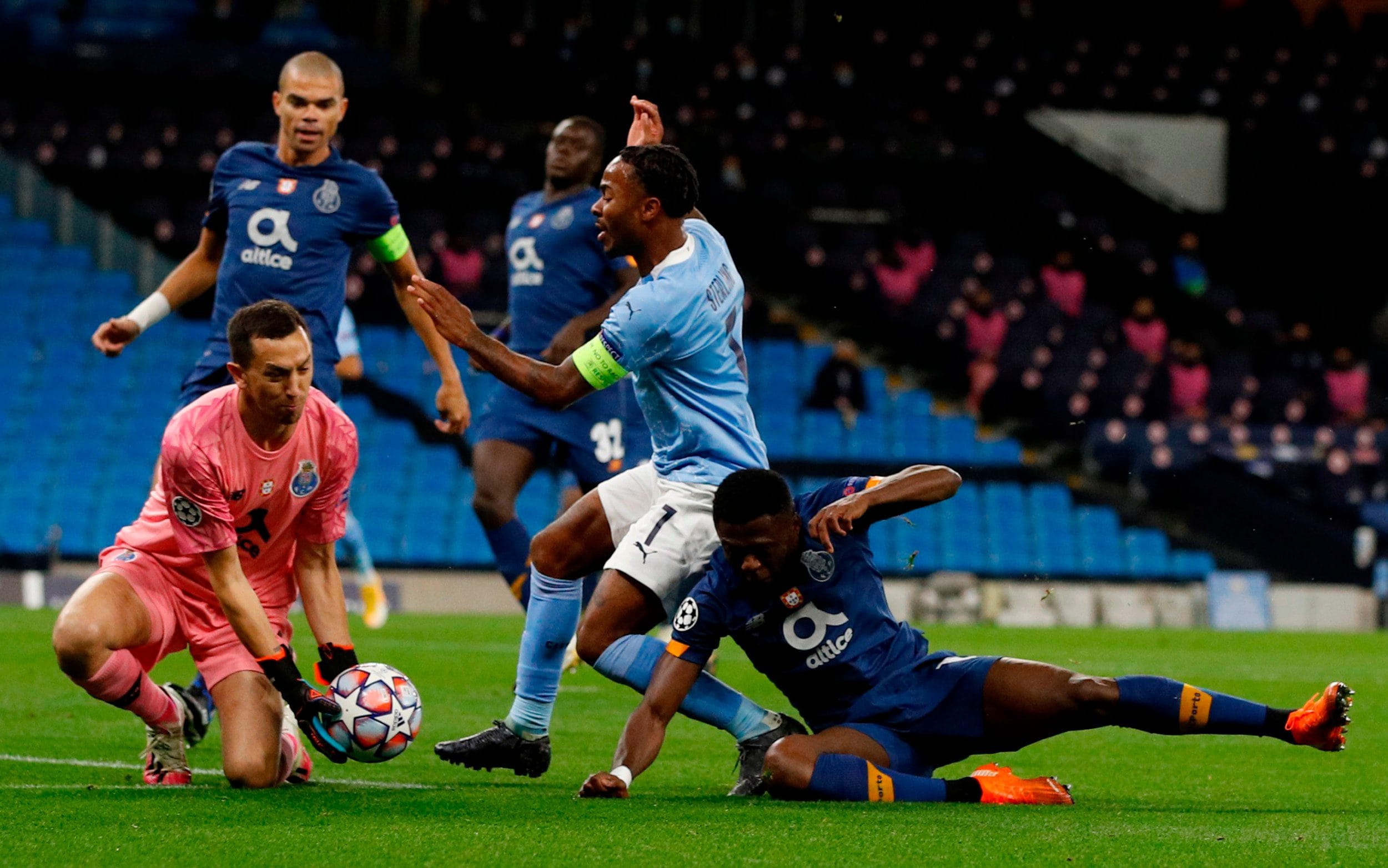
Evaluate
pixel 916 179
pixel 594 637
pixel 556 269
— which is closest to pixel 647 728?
pixel 594 637

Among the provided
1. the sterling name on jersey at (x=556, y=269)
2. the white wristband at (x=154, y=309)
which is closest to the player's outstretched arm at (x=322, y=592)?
the white wristband at (x=154, y=309)

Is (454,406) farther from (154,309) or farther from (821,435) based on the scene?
(821,435)

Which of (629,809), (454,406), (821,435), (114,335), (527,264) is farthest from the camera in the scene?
(821,435)

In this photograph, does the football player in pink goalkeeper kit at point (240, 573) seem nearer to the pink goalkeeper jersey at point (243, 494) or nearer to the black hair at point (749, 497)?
the pink goalkeeper jersey at point (243, 494)

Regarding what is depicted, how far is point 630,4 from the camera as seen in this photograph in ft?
80.3

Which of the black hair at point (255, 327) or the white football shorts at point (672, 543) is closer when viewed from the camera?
the black hair at point (255, 327)

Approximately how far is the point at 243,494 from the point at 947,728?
224 centimetres

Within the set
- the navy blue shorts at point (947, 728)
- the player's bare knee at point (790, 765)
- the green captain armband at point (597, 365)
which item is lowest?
the player's bare knee at point (790, 765)

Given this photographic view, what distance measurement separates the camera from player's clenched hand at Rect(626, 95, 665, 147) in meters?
6.32

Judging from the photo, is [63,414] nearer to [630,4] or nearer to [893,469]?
[893,469]

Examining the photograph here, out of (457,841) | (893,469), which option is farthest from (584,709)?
(893,469)

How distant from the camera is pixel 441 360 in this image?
7148 millimetres

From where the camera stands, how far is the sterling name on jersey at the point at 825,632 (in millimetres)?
5312

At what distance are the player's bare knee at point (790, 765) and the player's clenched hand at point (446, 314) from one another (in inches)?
56.9
